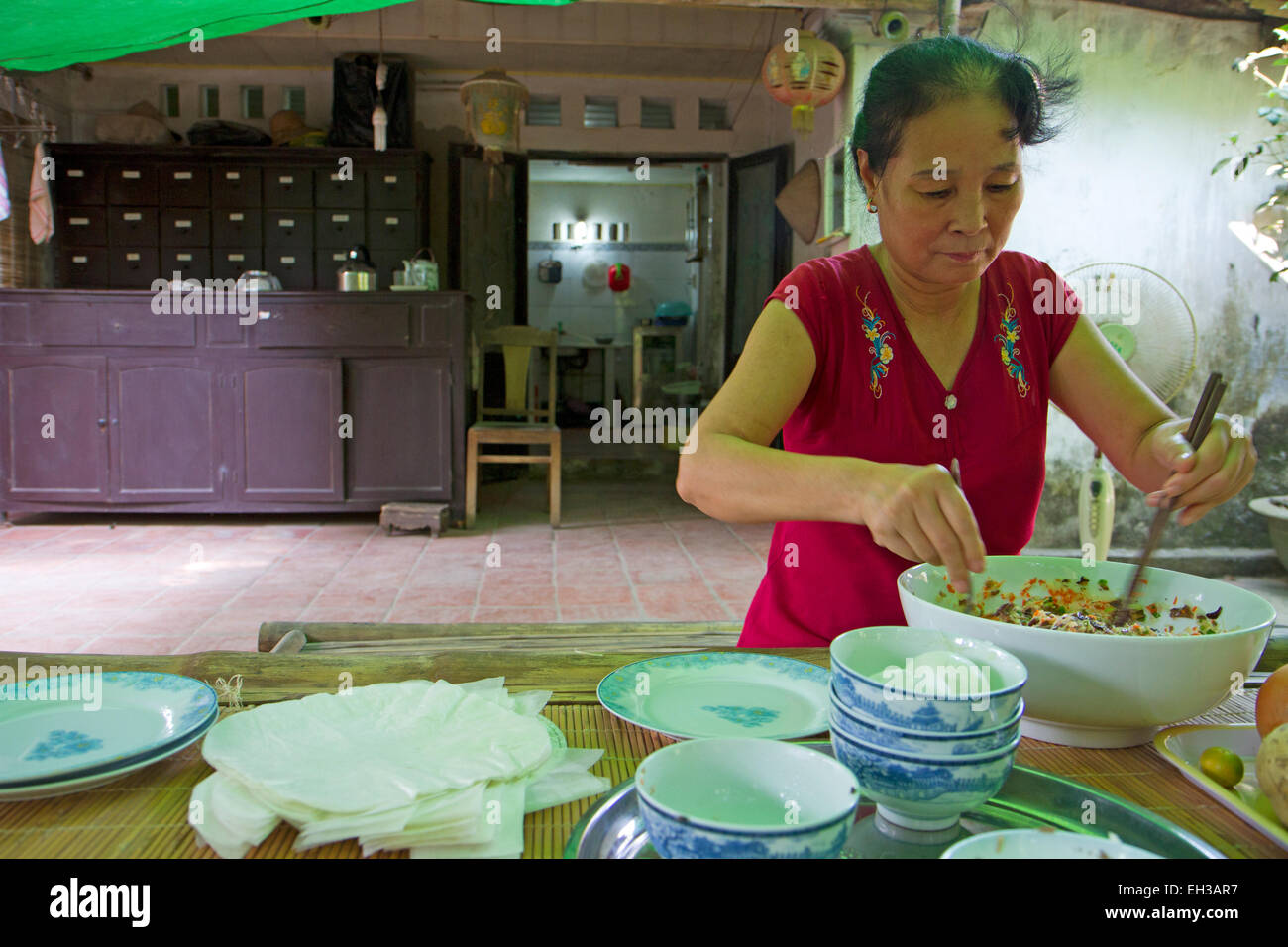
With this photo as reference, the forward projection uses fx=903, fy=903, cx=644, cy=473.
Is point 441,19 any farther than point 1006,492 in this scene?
Yes

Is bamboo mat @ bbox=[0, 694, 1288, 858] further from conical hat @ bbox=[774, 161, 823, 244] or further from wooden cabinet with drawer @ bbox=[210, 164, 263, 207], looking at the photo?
wooden cabinet with drawer @ bbox=[210, 164, 263, 207]

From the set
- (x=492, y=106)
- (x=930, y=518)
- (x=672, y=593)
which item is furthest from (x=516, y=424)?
(x=930, y=518)

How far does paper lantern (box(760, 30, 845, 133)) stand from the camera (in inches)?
171

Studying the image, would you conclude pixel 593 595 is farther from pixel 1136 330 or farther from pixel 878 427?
pixel 1136 330

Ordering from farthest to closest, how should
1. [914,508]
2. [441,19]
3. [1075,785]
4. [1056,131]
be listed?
[441,19]
[1056,131]
[914,508]
[1075,785]

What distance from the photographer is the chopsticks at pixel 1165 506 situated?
99cm

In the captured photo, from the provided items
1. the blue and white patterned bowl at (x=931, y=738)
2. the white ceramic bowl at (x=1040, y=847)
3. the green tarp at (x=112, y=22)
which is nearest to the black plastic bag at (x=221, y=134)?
the green tarp at (x=112, y=22)

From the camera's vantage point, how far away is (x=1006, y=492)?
139 centimetres

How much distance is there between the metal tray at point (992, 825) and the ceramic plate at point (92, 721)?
1.23 ft

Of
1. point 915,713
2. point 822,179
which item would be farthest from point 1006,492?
point 822,179

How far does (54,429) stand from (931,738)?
586 cm
